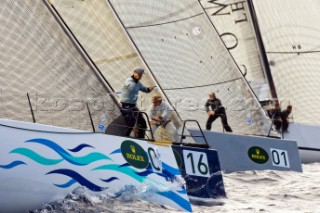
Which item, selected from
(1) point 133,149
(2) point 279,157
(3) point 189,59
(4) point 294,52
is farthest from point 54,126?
(4) point 294,52

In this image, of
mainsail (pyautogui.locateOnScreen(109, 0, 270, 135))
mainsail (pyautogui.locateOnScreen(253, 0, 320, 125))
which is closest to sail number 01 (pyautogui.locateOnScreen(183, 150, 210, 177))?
mainsail (pyautogui.locateOnScreen(109, 0, 270, 135))

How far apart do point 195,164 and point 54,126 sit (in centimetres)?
248

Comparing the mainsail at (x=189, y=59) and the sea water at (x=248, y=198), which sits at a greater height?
the mainsail at (x=189, y=59)

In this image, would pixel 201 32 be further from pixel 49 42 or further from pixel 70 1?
pixel 49 42

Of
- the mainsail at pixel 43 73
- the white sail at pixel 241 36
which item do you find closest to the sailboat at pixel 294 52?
the white sail at pixel 241 36

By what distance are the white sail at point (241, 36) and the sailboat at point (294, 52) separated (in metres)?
0.22

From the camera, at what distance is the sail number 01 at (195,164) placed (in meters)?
9.55

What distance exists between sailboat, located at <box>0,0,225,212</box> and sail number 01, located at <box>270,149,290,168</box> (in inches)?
159

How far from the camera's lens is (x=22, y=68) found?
7.41 metres

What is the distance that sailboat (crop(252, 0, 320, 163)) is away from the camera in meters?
15.7

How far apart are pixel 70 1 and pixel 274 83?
18.1ft

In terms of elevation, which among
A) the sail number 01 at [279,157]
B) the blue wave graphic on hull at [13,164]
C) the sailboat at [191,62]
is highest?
the sailboat at [191,62]

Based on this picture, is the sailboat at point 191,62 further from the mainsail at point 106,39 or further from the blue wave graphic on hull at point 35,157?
the blue wave graphic on hull at point 35,157

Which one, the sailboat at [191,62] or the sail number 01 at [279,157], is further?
the sailboat at [191,62]
